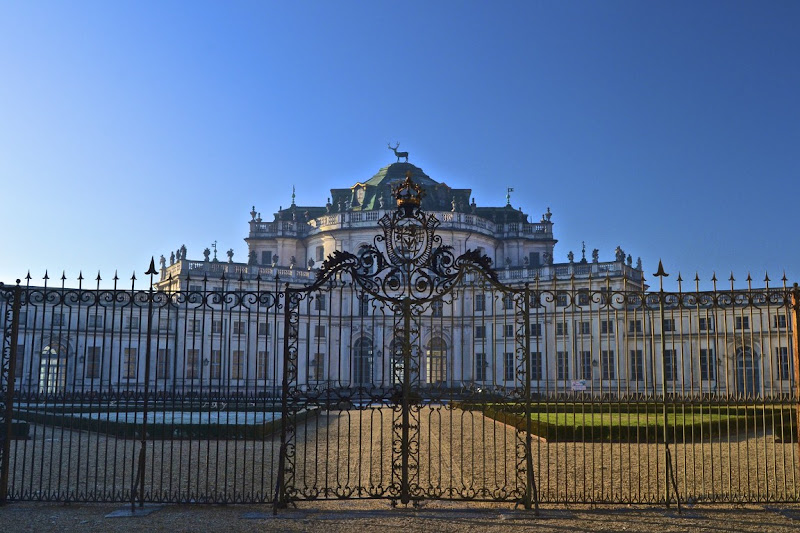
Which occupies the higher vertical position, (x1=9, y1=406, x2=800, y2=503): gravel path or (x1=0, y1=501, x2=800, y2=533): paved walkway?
(x1=9, y1=406, x2=800, y2=503): gravel path

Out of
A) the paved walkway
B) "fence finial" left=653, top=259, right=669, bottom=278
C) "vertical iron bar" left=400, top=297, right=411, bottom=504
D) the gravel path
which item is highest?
"fence finial" left=653, top=259, right=669, bottom=278

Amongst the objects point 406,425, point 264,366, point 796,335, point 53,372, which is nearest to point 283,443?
point 406,425

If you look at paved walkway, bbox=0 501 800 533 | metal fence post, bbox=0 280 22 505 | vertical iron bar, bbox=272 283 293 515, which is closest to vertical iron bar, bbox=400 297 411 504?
paved walkway, bbox=0 501 800 533

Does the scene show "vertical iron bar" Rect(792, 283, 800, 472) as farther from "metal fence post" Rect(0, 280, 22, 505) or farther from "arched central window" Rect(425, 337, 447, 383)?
"metal fence post" Rect(0, 280, 22, 505)

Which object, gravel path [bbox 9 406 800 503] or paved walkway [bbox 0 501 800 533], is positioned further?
gravel path [bbox 9 406 800 503]

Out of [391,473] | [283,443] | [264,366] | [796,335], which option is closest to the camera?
[283,443]

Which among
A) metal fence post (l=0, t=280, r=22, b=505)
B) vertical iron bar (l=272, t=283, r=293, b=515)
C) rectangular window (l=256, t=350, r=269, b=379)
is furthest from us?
rectangular window (l=256, t=350, r=269, b=379)

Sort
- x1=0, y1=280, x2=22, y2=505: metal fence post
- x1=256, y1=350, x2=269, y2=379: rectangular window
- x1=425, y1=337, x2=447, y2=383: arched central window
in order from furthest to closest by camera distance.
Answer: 1. x1=425, y1=337, x2=447, y2=383: arched central window
2. x1=256, y1=350, x2=269, y2=379: rectangular window
3. x1=0, y1=280, x2=22, y2=505: metal fence post

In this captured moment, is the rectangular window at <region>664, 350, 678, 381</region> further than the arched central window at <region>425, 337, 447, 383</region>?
No

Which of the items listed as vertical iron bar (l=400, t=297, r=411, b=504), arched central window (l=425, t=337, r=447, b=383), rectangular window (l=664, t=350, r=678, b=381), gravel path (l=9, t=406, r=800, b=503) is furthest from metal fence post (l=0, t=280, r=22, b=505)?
rectangular window (l=664, t=350, r=678, b=381)

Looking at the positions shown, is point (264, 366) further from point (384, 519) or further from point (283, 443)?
point (384, 519)

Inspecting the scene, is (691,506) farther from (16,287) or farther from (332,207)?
(332,207)

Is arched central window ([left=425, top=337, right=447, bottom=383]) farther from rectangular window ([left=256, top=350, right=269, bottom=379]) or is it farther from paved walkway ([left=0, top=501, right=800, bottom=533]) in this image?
rectangular window ([left=256, top=350, right=269, bottom=379])

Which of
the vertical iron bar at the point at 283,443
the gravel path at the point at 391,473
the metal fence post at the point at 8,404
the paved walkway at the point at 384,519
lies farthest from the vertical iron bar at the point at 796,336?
the metal fence post at the point at 8,404
